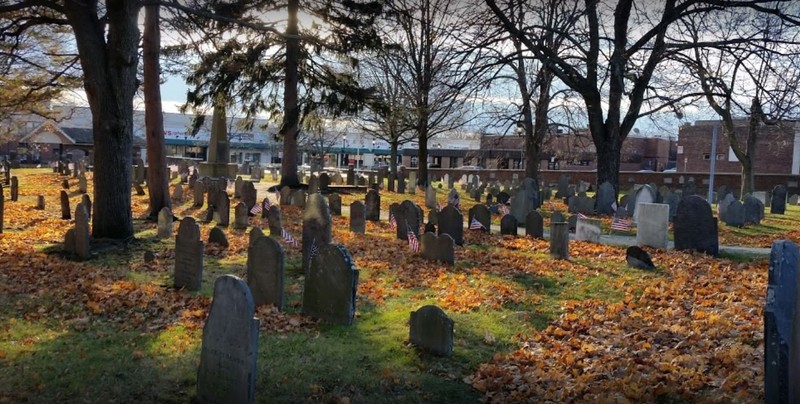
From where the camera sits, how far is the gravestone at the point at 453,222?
508 inches

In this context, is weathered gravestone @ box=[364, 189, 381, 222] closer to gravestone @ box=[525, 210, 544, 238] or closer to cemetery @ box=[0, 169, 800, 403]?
cemetery @ box=[0, 169, 800, 403]

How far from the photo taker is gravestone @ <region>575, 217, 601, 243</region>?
45.4ft

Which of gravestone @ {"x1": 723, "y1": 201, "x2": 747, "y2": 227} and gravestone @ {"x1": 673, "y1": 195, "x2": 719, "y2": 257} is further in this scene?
gravestone @ {"x1": 723, "y1": 201, "x2": 747, "y2": 227}

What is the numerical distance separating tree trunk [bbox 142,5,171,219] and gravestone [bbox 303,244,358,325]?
992 cm

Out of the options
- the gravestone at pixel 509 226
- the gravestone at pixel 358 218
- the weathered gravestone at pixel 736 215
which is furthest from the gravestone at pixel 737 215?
the gravestone at pixel 358 218

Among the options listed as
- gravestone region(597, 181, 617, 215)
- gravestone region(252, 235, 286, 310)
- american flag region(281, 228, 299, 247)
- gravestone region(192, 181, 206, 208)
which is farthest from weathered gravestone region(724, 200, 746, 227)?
gravestone region(192, 181, 206, 208)

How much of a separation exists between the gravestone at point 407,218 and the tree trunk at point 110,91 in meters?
5.49

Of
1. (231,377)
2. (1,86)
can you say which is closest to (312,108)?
(1,86)

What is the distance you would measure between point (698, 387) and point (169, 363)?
14.7 feet

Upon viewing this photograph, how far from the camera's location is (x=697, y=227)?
1216 cm

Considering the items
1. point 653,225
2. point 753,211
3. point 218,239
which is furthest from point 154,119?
point 753,211

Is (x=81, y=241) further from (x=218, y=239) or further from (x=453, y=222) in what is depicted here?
(x=453, y=222)

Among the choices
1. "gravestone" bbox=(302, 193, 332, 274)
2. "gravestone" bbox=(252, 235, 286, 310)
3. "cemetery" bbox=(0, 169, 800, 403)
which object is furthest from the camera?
"gravestone" bbox=(302, 193, 332, 274)

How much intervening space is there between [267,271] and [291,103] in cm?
1770
